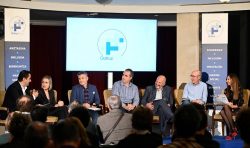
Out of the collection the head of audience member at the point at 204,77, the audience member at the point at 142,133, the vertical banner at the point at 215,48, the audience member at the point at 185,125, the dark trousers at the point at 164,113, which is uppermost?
the vertical banner at the point at 215,48

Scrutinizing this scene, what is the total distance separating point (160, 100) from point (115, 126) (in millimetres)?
3528

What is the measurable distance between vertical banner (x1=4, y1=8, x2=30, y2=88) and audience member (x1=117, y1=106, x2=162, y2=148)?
5.99m

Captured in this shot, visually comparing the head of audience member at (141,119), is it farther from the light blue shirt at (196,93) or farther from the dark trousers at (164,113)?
the light blue shirt at (196,93)

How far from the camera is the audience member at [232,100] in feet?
28.2

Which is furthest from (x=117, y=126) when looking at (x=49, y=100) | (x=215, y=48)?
(x=215, y=48)

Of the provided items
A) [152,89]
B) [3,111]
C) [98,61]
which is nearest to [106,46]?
[98,61]

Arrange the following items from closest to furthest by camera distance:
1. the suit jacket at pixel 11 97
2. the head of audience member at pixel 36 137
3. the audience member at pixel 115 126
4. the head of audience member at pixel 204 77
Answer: the head of audience member at pixel 36 137 → the audience member at pixel 115 126 → the suit jacket at pixel 11 97 → the head of audience member at pixel 204 77

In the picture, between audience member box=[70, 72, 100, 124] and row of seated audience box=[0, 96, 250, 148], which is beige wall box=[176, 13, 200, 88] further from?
row of seated audience box=[0, 96, 250, 148]

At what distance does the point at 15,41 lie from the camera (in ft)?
31.6

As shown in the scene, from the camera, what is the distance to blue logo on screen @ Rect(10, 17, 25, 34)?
378 inches

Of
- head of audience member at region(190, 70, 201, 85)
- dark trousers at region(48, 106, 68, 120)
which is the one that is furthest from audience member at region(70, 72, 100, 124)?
head of audience member at region(190, 70, 201, 85)

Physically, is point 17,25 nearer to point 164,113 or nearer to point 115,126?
point 164,113

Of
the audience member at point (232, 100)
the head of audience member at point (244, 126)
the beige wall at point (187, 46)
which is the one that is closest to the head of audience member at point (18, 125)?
the head of audience member at point (244, 126)

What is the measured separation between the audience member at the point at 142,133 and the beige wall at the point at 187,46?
262 inches
